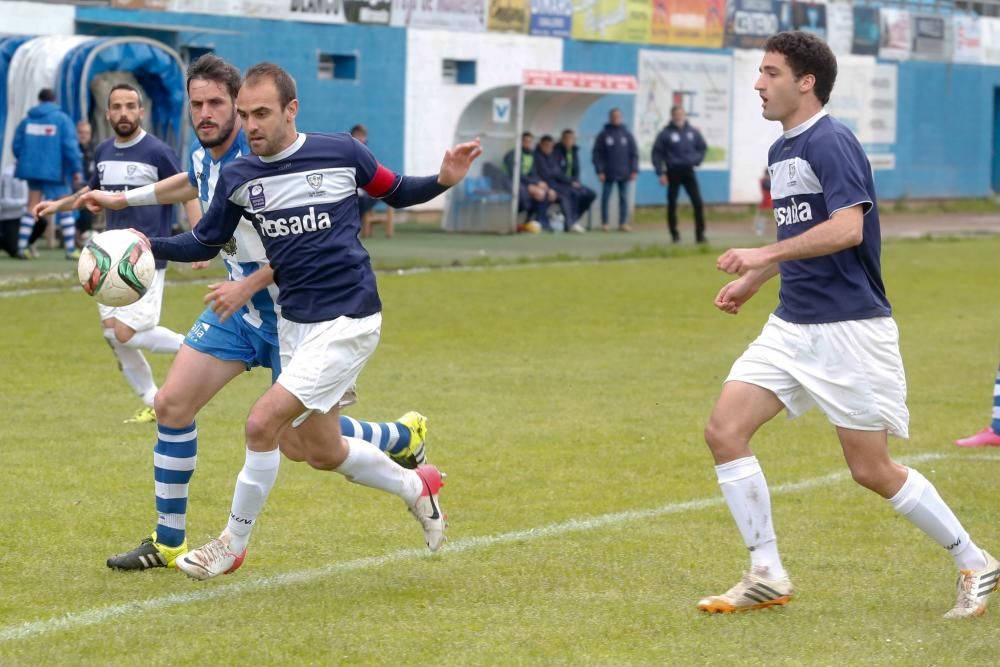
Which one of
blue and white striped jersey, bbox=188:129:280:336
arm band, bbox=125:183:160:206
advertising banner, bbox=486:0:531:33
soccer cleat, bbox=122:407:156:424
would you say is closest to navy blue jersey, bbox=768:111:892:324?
blue and white striped jersey, bbox=188:129:280:336

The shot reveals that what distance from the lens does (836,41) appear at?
3716 centimetres

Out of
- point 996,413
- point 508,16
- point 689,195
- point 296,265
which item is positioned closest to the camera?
point 296,265

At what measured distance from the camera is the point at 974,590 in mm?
5797

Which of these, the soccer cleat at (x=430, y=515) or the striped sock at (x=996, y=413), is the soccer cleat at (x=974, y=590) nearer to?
the soccer cleat at (x=430, y=515)

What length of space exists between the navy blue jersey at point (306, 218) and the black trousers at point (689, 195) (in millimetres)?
19899

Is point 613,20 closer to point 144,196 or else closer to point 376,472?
point 144,196

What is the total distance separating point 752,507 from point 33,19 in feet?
67.4

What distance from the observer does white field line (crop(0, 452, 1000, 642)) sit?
5.61 m

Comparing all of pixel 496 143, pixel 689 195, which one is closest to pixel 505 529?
pixel 689 195

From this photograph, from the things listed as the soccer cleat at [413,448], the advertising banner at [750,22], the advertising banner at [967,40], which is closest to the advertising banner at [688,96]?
the advertising banner at [750,22]

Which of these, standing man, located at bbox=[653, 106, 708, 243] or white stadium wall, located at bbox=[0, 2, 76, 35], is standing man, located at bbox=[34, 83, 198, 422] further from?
standing man, located at bbox=[653, 106, 708, 243]

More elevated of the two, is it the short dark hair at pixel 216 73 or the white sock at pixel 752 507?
the short dark hair at pixel 216 73

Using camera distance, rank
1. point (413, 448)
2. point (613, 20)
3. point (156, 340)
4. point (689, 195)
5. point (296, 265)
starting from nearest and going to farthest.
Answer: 1. point (296, 265)
2. point (413, 448)
3. point (156, 340)
4. point (689, 195)
5. point (613, 20)

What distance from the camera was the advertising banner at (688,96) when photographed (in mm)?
33250
